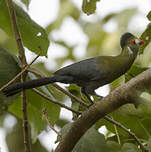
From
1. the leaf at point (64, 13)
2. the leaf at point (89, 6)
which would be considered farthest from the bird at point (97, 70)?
the leaf at point (64, 13)

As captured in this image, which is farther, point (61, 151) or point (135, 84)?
point (61, 151)

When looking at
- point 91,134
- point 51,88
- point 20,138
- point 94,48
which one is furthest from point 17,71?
point 94,48

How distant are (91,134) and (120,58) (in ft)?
2.11

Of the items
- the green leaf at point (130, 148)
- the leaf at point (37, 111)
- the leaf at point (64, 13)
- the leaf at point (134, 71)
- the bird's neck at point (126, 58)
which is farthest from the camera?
the leaf at point (64, 13)

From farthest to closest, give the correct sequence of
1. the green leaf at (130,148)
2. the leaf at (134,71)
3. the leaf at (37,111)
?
the leaf at (37,111)
the leaf at (134,71)
the green leaf at (130,148)

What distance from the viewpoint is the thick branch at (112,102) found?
1.61 metres

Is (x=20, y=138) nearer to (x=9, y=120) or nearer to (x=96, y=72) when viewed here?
(x=9, y=120)

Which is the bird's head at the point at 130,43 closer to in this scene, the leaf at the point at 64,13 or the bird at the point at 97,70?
the bird at the point at 97,70

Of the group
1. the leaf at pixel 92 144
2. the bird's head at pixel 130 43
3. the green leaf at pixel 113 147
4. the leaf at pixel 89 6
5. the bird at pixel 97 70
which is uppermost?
the leaf at pixel 89 6

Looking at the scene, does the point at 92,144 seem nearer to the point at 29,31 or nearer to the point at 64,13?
the point at 29,31

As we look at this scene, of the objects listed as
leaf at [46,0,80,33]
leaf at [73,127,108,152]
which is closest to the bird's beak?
leaf at [73,127,108,152]

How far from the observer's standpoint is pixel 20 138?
4.77 metres

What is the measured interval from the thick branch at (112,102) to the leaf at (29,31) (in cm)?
66

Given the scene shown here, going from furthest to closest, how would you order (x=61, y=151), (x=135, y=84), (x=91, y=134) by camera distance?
1. (x=91, y=134)
2. (x=61, y=151)
3. (x=135, y=84)
